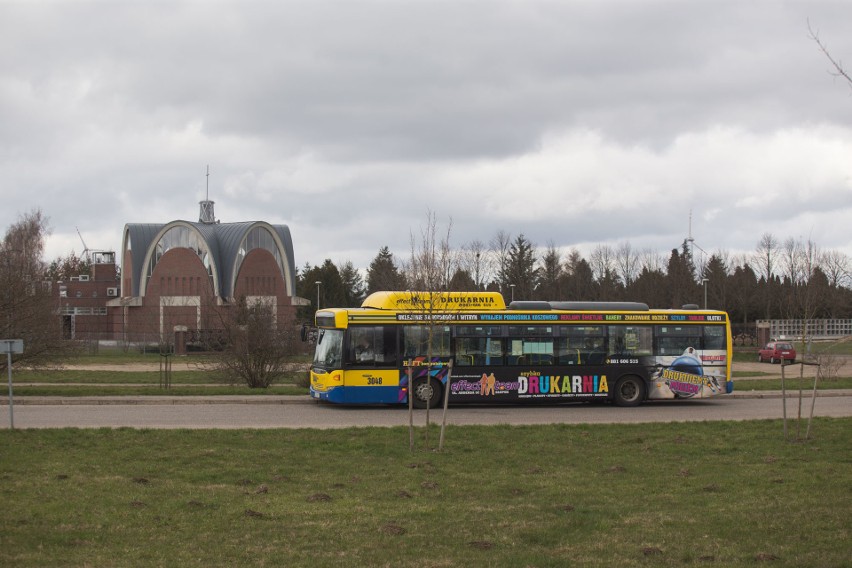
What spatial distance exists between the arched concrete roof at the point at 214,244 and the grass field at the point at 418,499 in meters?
71.4

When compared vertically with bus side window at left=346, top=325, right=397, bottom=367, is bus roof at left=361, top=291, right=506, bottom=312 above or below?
above

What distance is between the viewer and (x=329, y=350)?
78.0 ft

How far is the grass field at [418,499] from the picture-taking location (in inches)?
312

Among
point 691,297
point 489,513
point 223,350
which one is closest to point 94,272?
point 691,297

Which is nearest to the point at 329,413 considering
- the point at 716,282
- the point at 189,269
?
the point at 716,282

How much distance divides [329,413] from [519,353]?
17.8 ft

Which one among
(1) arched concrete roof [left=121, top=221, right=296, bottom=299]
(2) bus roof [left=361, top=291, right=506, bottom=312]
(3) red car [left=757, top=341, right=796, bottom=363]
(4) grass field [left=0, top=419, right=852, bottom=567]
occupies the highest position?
(1) arched concrete roof [left=121, top=221, right=296, bottom=299]

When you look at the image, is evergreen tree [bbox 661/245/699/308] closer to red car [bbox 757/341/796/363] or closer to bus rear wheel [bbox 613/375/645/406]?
red car [bbox 757/341/796/363]

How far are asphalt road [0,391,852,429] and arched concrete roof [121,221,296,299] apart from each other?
206 feet

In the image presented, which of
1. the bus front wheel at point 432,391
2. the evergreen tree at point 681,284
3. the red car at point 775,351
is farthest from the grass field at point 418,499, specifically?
the evergreen tree at point 681,284

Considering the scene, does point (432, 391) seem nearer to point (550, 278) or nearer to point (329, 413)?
point (329, 413)

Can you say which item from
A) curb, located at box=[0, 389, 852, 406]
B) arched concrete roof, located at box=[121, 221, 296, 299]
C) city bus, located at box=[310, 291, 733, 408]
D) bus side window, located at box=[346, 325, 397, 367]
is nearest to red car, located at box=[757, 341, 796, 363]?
curb, located at box=[0, 389, 852, 406]

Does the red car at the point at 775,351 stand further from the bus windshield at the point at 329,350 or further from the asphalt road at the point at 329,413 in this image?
the bus windshield at the point at 329,350

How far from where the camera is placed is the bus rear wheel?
24.7 m
